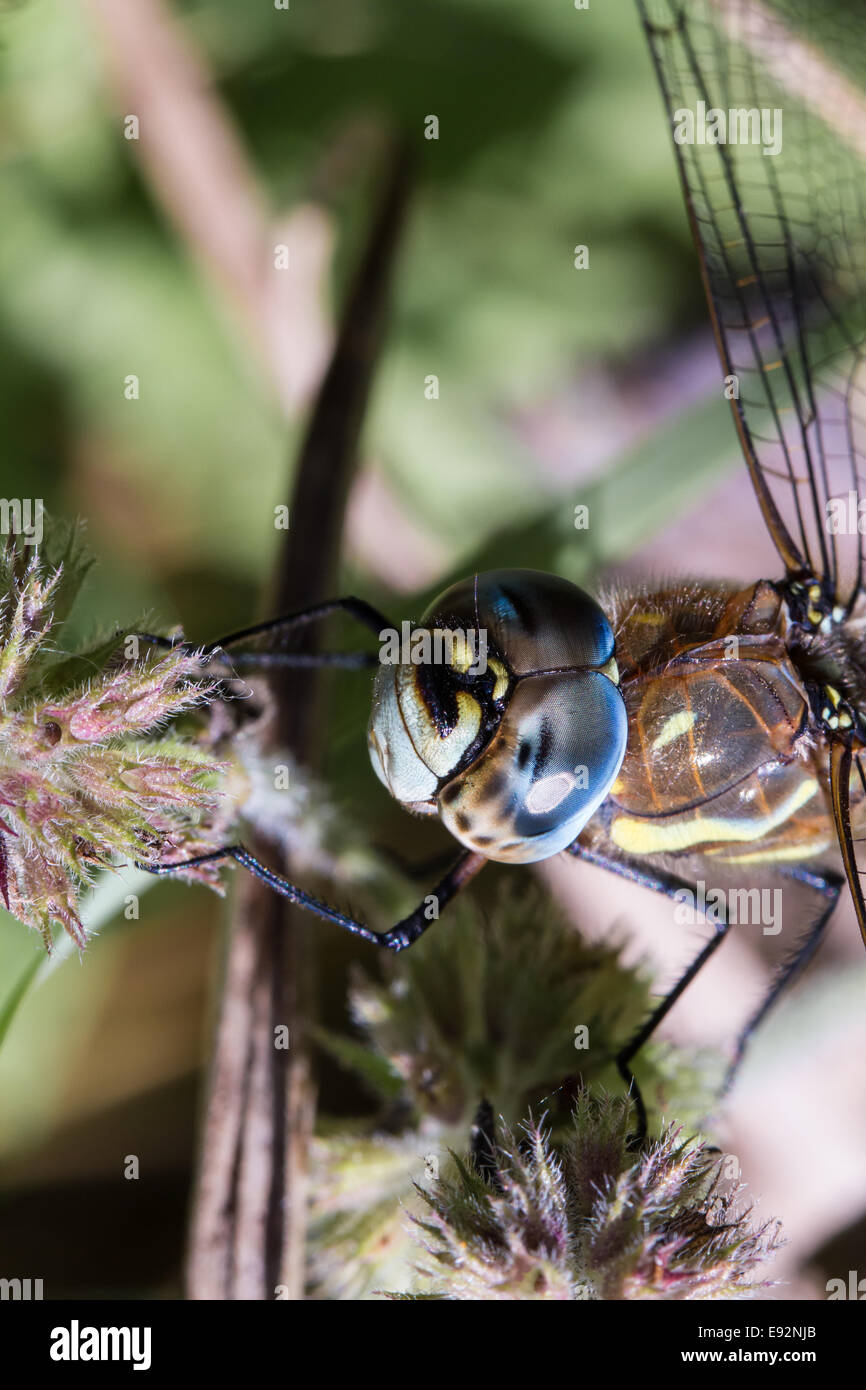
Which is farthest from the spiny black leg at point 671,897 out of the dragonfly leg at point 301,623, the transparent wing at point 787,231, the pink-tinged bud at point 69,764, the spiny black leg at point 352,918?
the pink-tinged bud at point 69,764

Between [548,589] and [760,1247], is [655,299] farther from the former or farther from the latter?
[760,1247]

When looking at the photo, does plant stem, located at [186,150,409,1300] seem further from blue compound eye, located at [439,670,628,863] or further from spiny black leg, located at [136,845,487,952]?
blue compound eye, located at [439,670,628,863]

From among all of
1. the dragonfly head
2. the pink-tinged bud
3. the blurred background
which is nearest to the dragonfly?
the dragonfly head

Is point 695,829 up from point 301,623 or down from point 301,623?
down

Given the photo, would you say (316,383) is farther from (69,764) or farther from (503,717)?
(69,764)

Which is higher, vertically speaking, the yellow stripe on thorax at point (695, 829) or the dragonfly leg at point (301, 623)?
the dragonfly leg at point (301, 623)

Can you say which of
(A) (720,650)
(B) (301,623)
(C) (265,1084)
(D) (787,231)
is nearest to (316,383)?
(B) (301,623)

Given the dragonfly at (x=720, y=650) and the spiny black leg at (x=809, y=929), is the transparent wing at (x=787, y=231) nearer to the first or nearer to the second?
the dragonfly at (x=720, y=650)
